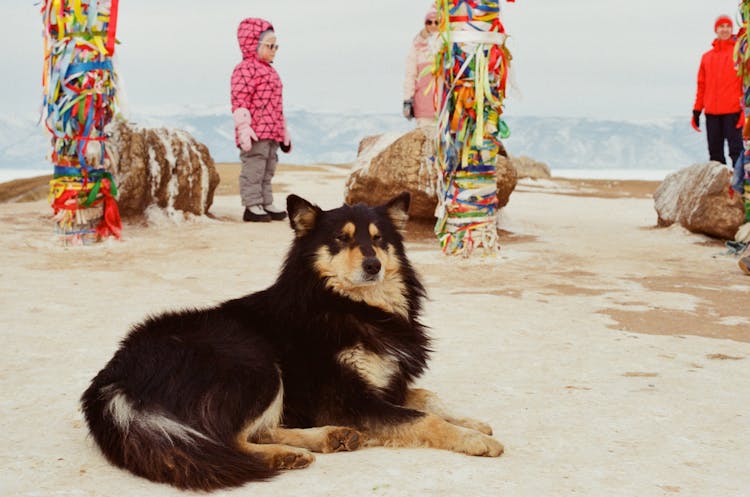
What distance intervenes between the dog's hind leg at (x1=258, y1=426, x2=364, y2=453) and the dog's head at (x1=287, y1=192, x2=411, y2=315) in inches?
23.3

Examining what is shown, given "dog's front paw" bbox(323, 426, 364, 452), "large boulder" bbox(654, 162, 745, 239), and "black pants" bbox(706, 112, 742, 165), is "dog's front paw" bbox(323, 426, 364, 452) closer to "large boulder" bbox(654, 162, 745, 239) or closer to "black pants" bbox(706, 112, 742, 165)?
"large boulder" bbox(654, 162, 745, 239)

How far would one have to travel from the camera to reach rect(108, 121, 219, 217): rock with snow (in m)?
10.6

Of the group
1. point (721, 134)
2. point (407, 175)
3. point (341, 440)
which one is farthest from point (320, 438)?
point (721, 134)

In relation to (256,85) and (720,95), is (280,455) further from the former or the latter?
(720,95)

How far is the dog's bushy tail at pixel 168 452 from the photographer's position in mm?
2699

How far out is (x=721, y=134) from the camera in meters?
11.7

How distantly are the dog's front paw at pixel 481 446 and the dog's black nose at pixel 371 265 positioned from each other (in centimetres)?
74

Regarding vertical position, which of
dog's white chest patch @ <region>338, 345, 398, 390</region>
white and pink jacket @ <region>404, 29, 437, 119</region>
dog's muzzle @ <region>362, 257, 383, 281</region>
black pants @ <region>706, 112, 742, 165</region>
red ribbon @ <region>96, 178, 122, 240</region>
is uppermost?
white and pink jacket @ <region>404, 29, 437, 119</region>

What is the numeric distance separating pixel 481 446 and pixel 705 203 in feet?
26.3

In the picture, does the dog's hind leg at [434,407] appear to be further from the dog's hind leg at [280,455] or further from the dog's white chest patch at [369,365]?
the dog's hind leg at [280,455]

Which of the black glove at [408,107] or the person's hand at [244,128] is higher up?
the black glove at [408,107]

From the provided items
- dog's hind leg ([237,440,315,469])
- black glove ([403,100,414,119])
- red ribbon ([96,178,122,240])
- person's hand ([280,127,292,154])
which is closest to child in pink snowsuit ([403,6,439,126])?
black glove ([403,100,414,119])

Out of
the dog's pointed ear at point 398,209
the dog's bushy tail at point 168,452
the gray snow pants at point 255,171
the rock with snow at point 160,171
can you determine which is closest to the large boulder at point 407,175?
the gray snow pants at point 255,171

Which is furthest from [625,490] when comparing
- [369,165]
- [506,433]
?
[369,165]
